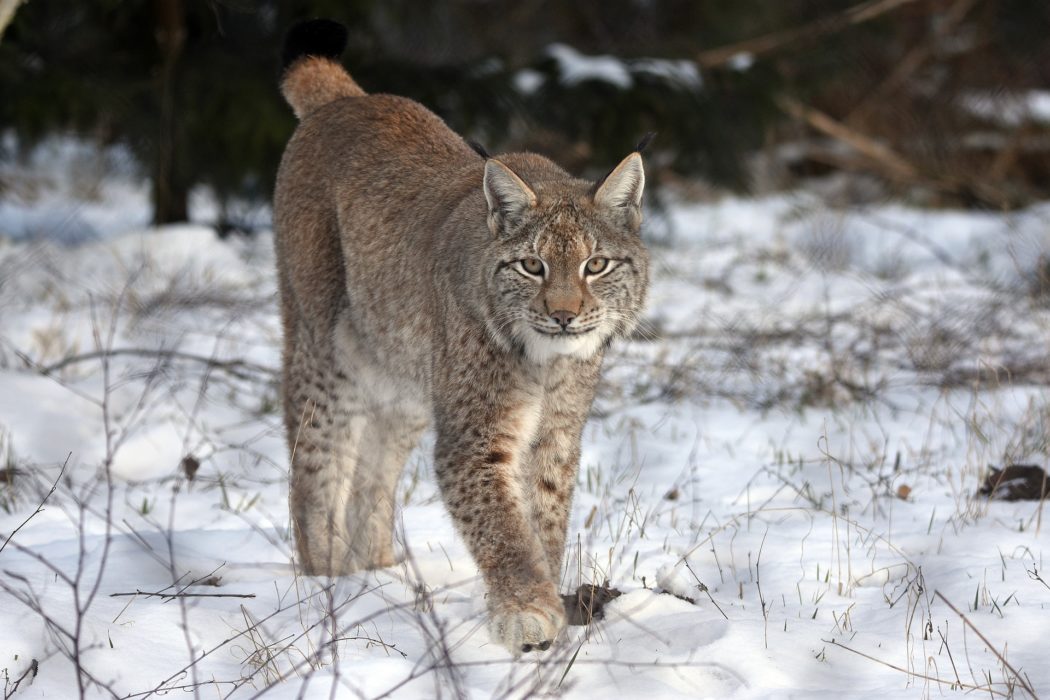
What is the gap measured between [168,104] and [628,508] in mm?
4457

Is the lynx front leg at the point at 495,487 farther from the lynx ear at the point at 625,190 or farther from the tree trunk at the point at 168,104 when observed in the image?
the tree trunk at the point at 168,104

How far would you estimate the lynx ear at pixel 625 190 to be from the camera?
351cm

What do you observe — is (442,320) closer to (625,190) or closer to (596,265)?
(596,265)

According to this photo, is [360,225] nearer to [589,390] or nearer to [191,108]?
[589,390]

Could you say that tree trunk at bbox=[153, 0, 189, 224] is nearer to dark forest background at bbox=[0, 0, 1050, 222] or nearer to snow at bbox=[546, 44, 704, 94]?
dark forest background at bbox=[0, 0, 1050, 222]

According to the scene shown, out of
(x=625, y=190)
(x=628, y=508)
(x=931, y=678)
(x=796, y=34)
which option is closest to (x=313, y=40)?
(x=625, y=190)

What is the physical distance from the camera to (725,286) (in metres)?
Answer: 8.24

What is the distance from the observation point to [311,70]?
15.6ft

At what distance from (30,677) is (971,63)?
38.1 ft

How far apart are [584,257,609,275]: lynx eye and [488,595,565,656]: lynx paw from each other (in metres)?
0.95

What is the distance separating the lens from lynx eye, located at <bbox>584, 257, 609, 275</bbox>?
3469mm

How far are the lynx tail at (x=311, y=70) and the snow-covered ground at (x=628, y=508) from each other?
1.16 m

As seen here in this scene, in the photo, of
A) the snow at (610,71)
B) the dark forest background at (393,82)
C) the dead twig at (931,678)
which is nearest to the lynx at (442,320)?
the dead twig at (931,678)

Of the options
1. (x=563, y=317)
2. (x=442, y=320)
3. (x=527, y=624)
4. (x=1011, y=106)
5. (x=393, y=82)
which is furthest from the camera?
(x=1011, y=106)
